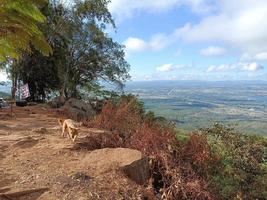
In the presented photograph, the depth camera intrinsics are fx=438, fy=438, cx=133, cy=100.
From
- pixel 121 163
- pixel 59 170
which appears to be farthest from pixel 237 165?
pixel 59 170

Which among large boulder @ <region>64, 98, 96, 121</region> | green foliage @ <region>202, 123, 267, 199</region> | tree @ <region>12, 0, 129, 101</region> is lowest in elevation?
green foliage @ <region>202, 123, 267, 199</region>

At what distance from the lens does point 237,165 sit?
512 inches

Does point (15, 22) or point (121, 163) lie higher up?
point (15, 22)

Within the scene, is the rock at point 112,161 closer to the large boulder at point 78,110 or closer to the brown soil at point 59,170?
the brown soil at point 59,170

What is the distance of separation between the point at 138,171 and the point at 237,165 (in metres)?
5.07

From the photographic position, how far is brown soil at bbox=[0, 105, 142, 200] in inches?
292

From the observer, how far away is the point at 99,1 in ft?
86.5

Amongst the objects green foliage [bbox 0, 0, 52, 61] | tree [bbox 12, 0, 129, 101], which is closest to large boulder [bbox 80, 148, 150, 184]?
green foliage [bbox 0, 0, 52, 61]

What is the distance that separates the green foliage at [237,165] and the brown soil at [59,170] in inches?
119

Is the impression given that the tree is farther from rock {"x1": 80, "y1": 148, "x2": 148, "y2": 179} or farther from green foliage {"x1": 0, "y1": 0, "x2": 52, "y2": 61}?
rock {"x1": 80, "y1": 148, "x2": 148, "y2": 179}

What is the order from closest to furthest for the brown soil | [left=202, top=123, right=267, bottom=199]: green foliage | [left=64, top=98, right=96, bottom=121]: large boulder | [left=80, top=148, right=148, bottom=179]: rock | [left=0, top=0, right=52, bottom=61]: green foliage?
the brown soil
[left=80, top=148, right=148, bottom=179]: rock
[left=202, top=123, right=267, bottom=199]: green foliage
[left=0, top=0, right=52, bottom=61]: green foliage
[left=64, top=98, right=96, bottom=121]: large boulder

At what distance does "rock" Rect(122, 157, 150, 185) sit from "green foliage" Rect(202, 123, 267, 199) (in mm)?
2045

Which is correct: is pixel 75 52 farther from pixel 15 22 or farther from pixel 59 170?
pixel 59 170

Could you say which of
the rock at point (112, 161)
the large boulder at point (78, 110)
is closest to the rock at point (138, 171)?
the rock at point (112, 161)
